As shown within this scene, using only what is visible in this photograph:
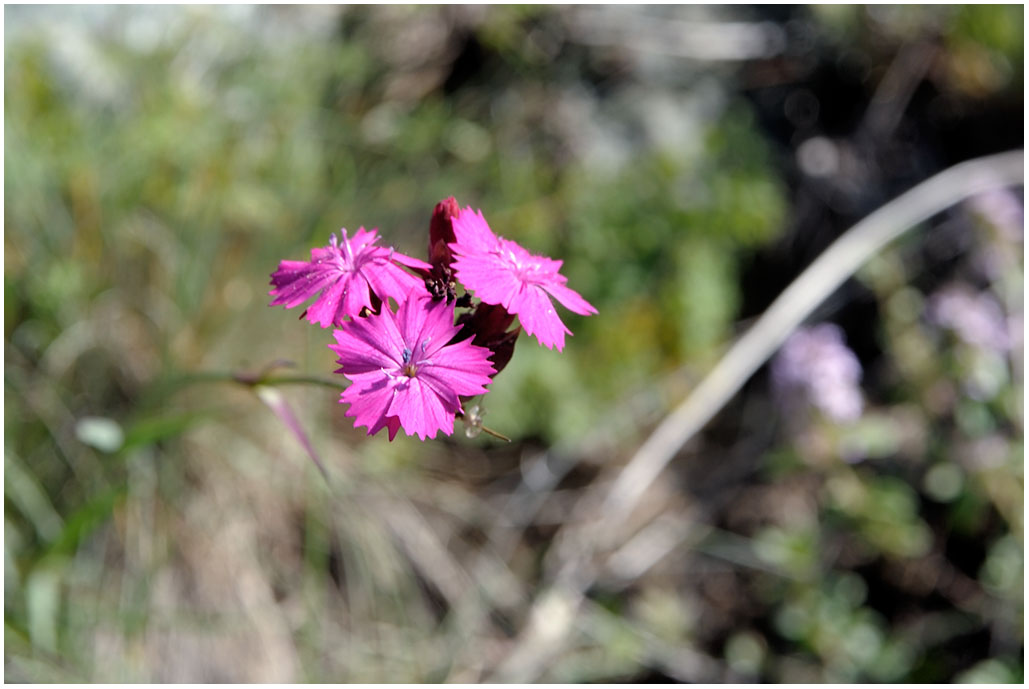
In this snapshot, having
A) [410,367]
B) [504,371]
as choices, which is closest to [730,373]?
[504,371]

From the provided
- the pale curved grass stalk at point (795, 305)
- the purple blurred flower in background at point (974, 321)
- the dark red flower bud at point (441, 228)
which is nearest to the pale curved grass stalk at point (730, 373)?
the pale curved grass stalk at point (795, 305)

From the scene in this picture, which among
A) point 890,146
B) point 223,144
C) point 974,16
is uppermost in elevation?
point 974,16

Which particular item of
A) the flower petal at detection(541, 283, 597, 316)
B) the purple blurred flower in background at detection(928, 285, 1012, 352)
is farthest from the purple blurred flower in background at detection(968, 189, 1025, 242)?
the flower petal at detection(541, 283, 597, 316)

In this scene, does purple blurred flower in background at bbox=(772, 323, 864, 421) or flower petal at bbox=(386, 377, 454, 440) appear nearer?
flower petal at bbox=(386, 377, 454, 440)

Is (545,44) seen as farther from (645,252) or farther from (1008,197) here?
(1008,197)

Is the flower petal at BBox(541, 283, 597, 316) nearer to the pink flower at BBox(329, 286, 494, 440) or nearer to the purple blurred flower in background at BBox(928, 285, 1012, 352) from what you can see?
the pink flower at BBox(329, 286, 494, 440)

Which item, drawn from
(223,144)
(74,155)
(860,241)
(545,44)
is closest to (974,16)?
(860,241)
